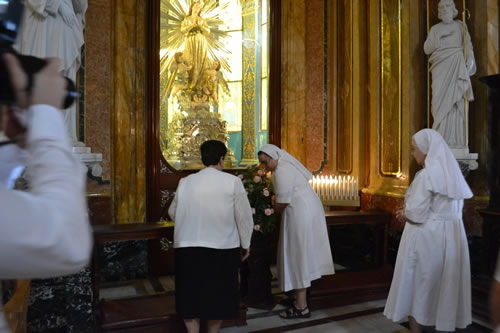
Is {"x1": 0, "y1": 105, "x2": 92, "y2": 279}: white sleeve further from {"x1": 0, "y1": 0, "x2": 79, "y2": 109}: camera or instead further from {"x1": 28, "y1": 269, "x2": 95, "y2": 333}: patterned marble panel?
{"x1": 28, "y1": 269, "x2": 95, "y2": 333}: patterned marble panel

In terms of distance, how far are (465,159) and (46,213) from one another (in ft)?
17.1

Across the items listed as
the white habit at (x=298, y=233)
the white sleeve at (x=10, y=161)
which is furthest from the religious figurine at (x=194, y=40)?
the white sleeve at (x=10, y=161)

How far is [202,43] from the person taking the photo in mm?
6688

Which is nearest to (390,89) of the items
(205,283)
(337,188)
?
(337,188)

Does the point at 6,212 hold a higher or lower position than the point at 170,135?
lower

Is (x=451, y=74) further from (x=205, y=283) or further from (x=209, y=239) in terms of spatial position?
(x=205, y=283)

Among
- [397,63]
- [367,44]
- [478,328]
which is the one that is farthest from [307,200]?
[367,44]

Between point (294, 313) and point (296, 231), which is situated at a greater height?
point (296, 231)

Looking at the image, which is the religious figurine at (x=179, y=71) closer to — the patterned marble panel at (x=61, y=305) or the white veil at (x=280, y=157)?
the white veil at (x=280, y=157)

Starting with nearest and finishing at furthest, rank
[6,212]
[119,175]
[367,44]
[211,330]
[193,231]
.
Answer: [6,212]
[193,231]
[211,330]
[119,175]
[367,44]

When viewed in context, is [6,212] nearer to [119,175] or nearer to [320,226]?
[320,226]

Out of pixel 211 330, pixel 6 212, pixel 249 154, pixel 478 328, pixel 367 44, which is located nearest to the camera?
pixel 6 212

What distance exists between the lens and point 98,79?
5273 mm

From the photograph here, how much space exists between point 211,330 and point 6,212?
297 cm
